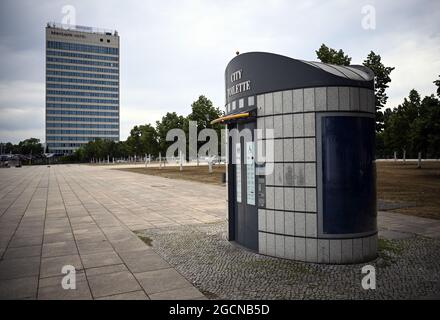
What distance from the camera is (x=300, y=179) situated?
621cm

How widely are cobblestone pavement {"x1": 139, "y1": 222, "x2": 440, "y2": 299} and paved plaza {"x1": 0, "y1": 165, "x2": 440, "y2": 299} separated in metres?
0.02

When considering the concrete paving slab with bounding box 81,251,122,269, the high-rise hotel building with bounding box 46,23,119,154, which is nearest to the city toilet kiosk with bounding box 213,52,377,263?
the concrete paving slab with bounding box 81,251,122,269

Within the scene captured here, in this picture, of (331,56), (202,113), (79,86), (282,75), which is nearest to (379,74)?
(331,56)

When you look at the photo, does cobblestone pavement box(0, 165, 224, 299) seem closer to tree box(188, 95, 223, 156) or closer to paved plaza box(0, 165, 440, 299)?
paved plaza box(0, 165, 440, 299)

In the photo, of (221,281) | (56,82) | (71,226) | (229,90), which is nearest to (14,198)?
(71,226)

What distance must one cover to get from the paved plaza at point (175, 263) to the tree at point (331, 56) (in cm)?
978

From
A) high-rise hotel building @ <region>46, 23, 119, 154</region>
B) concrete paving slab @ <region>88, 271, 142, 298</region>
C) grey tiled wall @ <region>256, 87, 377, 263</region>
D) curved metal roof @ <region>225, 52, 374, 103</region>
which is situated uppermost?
high-rise hotel building @ <region>46, 23, 119, 154</region>

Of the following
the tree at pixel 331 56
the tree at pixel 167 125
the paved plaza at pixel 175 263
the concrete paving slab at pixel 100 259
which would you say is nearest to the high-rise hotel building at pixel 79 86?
the tree at pixel 167 125

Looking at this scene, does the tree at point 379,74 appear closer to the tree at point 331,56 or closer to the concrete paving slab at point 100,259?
the tree at point 331,56

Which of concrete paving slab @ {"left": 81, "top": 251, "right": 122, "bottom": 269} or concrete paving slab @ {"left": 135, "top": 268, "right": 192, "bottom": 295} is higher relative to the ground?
concrete paving slab @ {"left": 135, "top": 268, "right": 192, "bottom": 295}

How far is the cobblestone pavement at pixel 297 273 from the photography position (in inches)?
190

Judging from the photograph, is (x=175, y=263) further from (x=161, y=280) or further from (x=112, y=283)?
(x=112, y=283)

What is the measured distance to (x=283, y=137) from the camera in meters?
6.41

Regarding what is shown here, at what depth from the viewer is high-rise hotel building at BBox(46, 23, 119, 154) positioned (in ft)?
481
